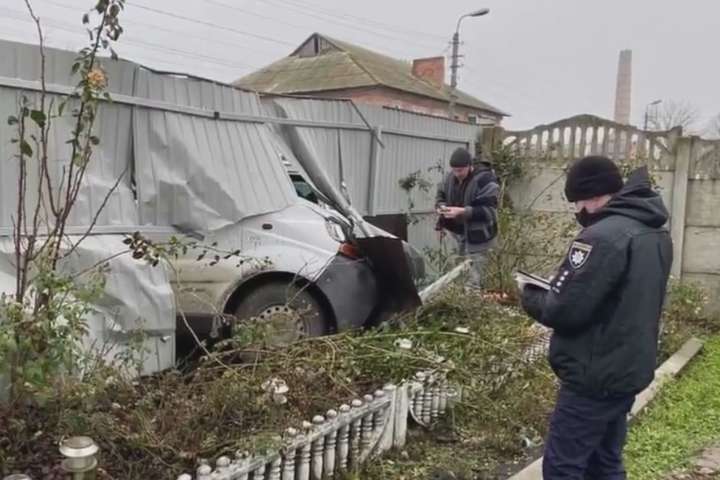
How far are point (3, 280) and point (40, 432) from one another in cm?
119

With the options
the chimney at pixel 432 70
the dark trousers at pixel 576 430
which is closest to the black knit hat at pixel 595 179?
the dark trousers at pixel 576 430

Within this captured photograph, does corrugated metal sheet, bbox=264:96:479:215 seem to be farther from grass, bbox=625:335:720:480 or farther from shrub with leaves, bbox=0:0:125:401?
grass, bbox=625:335:720:480

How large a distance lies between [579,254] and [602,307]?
8.9 inches

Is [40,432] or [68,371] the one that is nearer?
[68,371]

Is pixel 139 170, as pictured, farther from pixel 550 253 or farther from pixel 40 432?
pixel 550 253

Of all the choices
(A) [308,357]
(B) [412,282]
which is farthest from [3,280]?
(B) [412,282]

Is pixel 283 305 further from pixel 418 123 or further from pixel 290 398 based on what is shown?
pixel 418 123

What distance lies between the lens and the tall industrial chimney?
4338 centimetres

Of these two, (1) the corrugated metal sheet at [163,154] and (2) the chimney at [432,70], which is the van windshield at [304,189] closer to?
(1) the corrugated metal sheet at [163,154]

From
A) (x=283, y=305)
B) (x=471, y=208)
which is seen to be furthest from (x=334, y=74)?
(x=283, y=305)

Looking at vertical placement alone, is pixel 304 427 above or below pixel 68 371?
below

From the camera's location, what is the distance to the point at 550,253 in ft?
23.6

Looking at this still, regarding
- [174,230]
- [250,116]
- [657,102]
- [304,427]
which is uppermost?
[657,102]

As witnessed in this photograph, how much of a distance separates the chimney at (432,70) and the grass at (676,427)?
29.6 metres
